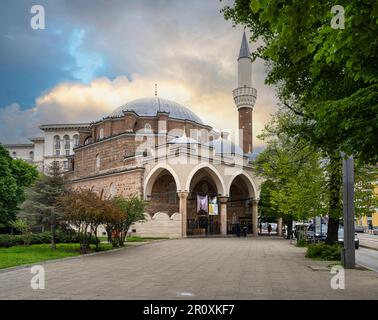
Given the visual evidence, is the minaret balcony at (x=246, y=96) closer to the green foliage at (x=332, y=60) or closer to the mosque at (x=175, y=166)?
the mosque at (x=175, y=166)

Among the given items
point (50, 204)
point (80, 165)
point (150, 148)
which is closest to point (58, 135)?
Answer: point (80, 165)

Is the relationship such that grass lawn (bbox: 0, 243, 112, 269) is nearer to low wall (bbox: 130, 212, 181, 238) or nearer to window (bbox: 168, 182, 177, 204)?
low wall (bbox: 130, 212, 181, 238)

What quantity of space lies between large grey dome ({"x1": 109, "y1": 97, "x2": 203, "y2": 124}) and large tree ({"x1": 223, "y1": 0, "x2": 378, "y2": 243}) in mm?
33087

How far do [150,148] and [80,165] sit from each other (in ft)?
39.2

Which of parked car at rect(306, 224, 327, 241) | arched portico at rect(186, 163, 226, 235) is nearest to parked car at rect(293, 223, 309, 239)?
parked car at rect(306, 224, 327, 241)

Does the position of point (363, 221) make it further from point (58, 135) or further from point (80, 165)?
point (58, 135)

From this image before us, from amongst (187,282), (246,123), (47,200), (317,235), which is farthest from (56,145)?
(187,282)

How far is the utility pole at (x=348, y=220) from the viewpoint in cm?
1184

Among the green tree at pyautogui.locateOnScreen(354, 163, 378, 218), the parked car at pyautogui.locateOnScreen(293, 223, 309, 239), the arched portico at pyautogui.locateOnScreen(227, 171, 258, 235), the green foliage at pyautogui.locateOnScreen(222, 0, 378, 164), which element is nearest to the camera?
the green foliage at pyautogui.locateOnScreen(222, 0, 378, 164)

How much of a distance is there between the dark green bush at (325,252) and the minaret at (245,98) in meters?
32.5

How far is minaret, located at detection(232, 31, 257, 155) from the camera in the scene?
46781 millimetres

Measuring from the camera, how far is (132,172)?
117ft

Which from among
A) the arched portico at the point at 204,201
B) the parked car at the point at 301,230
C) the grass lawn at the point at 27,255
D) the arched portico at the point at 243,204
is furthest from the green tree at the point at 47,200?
the arched portico at the point at 243,204
